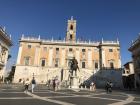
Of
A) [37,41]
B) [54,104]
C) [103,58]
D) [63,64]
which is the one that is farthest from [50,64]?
[54,104]

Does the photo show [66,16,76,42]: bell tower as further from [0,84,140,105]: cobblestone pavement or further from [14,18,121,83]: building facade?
[0,84,140,105]: cobblestone pavement

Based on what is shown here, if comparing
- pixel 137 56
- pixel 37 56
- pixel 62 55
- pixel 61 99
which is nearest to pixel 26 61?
pixel 37 56

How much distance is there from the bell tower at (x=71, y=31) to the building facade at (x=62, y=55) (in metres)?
4.10

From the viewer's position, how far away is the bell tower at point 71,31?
206 ft

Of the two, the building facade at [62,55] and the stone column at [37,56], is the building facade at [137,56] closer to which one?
the building facade at [62,55]

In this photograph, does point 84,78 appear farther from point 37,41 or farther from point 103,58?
point 37,41

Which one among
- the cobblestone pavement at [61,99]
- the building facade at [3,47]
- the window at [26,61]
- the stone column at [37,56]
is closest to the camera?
the cobblestone pavement at [61,99]

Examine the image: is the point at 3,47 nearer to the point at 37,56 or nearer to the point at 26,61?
the point at 26,61

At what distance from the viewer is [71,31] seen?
6412cm

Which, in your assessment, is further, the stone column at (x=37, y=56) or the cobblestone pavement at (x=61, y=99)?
the stone column at (x=37, y=56)

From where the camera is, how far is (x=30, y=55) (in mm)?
55594

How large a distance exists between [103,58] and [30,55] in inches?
906

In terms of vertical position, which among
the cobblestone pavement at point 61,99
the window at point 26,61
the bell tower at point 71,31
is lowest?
the cobblestone pavement at point 61,99

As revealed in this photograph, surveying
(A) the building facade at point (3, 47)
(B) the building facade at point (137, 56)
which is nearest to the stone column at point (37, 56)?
(A) the building facade at point (3, 47)
